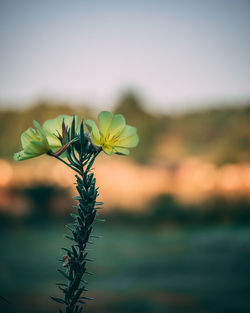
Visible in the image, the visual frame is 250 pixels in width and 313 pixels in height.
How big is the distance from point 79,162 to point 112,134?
9 centimetres

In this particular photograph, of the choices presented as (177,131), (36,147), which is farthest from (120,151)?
(177,131)

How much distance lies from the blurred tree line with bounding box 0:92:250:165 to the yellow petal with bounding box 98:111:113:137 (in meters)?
3.64

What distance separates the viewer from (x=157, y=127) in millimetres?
4574

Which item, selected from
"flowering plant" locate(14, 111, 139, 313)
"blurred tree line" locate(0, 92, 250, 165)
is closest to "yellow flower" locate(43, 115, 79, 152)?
"flowering plant" locate(14, 111, 139, 313)

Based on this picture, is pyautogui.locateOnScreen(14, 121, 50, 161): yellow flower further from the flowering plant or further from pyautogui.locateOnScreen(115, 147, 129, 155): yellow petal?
pyautogui.locateOnScreen(115, 147, 129, 155): yellow petal

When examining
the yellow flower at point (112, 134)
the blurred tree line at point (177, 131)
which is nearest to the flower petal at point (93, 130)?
the yellow flower at point (112, 134)

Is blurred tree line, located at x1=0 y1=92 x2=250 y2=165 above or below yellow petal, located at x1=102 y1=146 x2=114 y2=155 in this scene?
above

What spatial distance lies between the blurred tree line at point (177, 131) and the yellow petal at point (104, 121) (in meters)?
3.64

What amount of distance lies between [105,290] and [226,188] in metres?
1.99

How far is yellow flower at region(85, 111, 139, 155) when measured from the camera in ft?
1.52

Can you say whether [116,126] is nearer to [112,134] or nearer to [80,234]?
[112,134]

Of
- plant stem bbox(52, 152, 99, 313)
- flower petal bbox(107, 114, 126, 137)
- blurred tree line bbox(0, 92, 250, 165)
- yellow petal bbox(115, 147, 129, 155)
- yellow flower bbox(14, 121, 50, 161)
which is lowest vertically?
plant stem bbox(52, 152, 99, 313)

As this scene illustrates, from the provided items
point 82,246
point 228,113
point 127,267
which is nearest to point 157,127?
point 228,113

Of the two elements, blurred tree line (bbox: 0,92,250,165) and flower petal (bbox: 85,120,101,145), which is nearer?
flower petal (bbox: 85,120,101,145)
